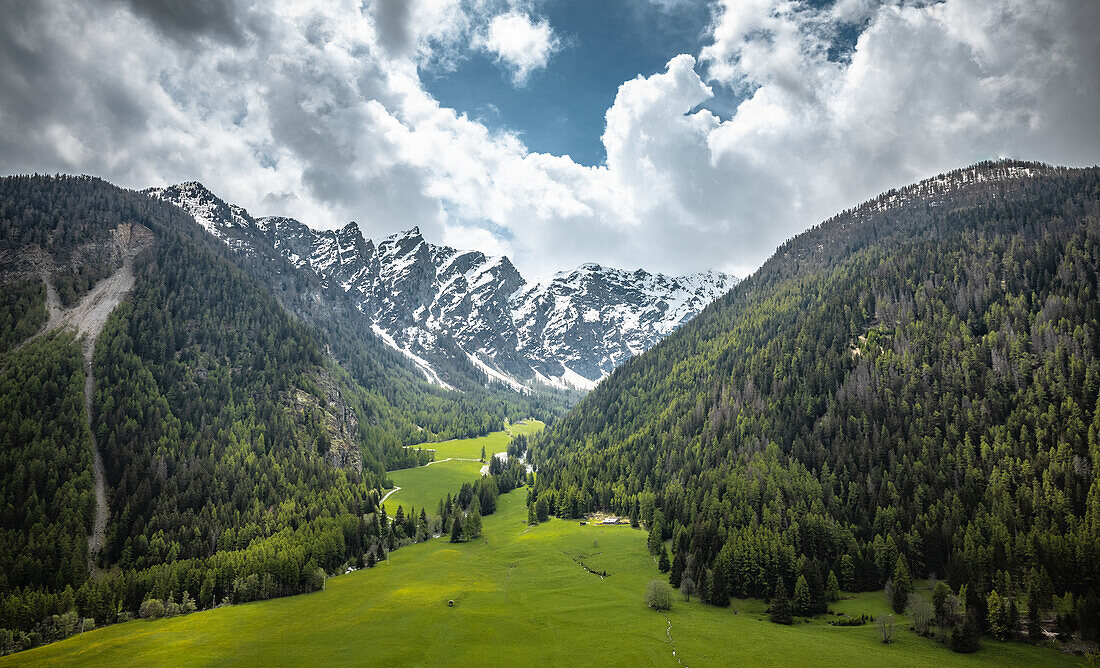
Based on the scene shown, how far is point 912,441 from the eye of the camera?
12381 cm

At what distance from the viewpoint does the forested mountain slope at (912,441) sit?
94688 millimetres

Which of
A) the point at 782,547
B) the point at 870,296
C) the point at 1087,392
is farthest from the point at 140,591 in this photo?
the point at 870,296

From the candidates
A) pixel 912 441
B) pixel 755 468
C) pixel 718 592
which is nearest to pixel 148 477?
pixel 718 592

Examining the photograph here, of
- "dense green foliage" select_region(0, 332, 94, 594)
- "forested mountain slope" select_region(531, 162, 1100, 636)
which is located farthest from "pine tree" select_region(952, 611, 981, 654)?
"dense green foliage" select_region(0, 332, 94, 594)

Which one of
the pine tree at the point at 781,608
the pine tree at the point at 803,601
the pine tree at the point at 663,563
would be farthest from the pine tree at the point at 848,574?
the pine tree at the point at 663,563

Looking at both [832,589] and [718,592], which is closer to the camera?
[832,589]

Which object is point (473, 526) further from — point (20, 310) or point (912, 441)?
Result: point (20, 310)

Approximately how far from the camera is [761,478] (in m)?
133

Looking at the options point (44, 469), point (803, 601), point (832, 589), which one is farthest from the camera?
point (44, 469)

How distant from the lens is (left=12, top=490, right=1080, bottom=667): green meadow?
7131cm

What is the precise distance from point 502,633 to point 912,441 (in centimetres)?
10292

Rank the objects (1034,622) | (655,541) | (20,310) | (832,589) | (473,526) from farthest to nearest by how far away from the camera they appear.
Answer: (20,310) < (473,526) < (655,541) < (832,589) < (1034,622)

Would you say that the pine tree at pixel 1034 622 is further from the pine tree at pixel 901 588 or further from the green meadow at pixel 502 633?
the pine tree at pixel 901 588

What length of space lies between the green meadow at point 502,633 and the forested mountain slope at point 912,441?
12086 millimetres
